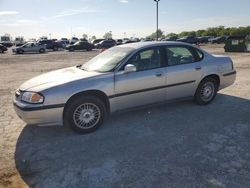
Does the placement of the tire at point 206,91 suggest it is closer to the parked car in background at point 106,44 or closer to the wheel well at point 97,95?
the wheel well at point 97,95

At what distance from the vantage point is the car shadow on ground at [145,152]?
3652mm

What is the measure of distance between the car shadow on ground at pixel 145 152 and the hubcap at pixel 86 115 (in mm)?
204

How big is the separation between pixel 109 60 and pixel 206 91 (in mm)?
2487

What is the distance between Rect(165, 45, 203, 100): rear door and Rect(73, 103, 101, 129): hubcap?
1660mm

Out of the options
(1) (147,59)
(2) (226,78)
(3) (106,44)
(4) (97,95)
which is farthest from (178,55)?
(3) (106,44)

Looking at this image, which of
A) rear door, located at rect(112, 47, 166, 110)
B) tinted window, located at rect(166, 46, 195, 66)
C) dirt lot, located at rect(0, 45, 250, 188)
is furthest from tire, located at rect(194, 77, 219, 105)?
rear door, located at rect(112, 47, 166, 110)

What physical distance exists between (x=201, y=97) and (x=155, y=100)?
1.40 m

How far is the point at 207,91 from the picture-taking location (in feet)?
22.3

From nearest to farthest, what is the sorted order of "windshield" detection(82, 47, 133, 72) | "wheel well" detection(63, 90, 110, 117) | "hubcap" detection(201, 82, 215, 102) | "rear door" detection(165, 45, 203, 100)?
1. "wheel well" detection(63, 90, 110, 117)
2. "windshield" detection(82, 47, 133, 72)
3. "rear door" detection(165, 45, 203, 100)
4. "hubcap" detection(201, 82, 215, 102)

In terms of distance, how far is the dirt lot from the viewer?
3.66 metres

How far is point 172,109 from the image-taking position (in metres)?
6.54

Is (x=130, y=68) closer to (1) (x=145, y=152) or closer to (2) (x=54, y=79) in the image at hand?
(2) (x=54, y=79)

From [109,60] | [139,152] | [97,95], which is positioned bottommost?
[139,152]

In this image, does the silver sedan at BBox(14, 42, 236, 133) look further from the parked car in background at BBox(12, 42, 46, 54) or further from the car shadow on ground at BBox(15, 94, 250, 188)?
the parked car in background at BBox(12, 42, 46, 54)
